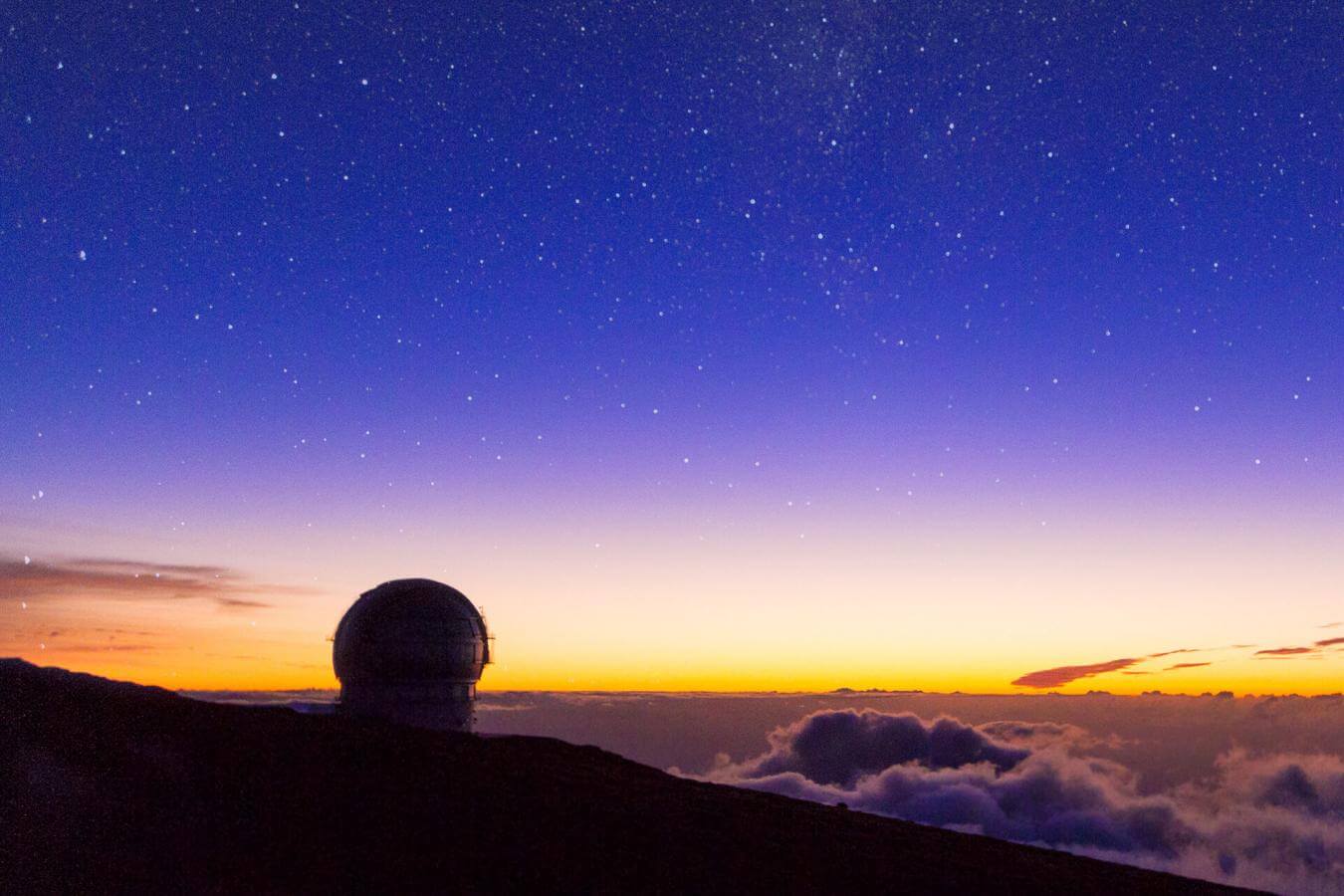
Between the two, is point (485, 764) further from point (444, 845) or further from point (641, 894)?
point (641, 894)

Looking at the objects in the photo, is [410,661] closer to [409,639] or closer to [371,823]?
[409,639]

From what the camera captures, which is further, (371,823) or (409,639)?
(409,639)

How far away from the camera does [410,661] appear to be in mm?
23750

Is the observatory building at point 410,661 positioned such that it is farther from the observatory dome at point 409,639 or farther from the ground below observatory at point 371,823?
the ground below observatory at point 371,823

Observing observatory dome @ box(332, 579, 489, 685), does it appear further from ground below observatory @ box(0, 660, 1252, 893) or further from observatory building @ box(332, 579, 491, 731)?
ground below observatory @ box(0, 660, 1252, 893)

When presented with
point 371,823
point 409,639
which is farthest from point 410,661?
point 371,823

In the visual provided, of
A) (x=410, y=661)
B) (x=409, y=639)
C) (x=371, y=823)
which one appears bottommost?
(x=371, y=823)

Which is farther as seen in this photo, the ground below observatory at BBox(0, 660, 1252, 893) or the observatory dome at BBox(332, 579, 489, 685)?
the observatory dome at BBox(332, 579, 489, 685)

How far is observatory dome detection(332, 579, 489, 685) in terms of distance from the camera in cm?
2380

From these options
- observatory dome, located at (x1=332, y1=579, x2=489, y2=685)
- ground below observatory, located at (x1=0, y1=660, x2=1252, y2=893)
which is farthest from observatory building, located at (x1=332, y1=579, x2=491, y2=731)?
ground below observatory, located at (x1=0, y1=660, x2=1252, y2=893)

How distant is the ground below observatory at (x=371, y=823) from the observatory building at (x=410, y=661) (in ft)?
14.9

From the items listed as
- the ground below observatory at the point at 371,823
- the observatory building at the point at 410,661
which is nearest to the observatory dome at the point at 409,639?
the observatory building at the point at 410,661

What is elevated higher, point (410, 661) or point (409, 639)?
point (409, 639)

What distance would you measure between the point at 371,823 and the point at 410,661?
35.2 ft
